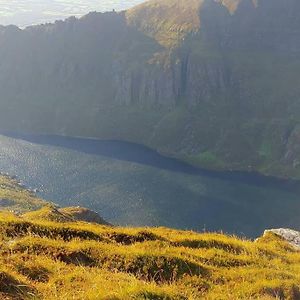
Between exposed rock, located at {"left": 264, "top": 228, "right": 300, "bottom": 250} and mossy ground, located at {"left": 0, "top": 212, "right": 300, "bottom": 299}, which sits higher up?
mossy ground, located at {"left": 0, "top": 212, "right": 300, "bottom": 299}

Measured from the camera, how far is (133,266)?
2242cm

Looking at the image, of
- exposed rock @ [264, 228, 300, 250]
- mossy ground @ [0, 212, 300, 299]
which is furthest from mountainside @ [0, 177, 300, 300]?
exposed rock @ [264, 228, 300, 250]

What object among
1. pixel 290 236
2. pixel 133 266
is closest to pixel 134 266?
pixel 133 266

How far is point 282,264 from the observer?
27.0 meters

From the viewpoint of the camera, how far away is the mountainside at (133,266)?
16.6 m

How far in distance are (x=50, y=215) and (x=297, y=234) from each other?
22466mm

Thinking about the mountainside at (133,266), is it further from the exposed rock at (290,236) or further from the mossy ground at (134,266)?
the exposed rock at (290,236)

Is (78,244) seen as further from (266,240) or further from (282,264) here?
(266,240)

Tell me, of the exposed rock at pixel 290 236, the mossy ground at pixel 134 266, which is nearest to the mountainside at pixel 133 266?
the mossy ground at pixel 134 266

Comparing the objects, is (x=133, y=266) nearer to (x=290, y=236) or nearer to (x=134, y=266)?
(x=134, y=266)

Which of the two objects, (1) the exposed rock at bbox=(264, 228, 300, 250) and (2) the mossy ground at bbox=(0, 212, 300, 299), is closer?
(2) the mossy ground at bbox=(0, 212, 300, 299)

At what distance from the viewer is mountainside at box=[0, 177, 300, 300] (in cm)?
1659

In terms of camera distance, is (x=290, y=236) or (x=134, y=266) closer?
(x=134, y=266)

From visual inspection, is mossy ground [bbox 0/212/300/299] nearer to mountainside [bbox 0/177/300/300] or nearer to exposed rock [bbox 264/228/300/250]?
mountainside [bbox 0/177/300/300]
